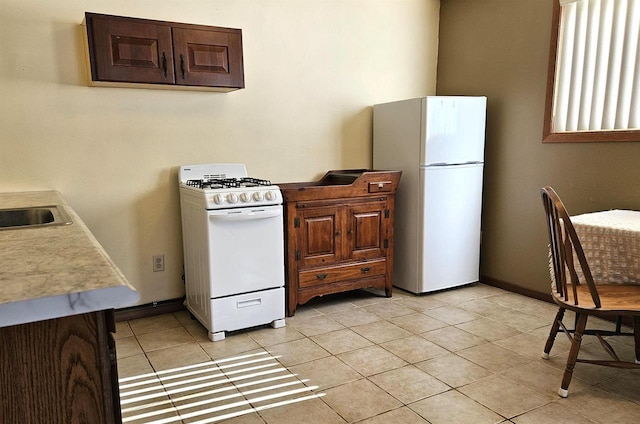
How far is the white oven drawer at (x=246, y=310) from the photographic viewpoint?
2.72 metres

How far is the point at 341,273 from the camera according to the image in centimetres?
331

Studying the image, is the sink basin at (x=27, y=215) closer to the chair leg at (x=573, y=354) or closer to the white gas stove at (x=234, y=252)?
the white gas stove at (x=234, y=252)

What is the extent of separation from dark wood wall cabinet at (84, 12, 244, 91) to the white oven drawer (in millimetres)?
1367

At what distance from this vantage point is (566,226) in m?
1.97

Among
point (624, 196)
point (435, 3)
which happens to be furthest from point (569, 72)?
point (435, 3)

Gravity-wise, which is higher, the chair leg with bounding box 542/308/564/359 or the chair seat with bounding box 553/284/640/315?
the chair seat with bounding box 553/284/640/315

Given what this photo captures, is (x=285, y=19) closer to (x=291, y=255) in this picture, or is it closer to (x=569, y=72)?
(x=291, y=255)

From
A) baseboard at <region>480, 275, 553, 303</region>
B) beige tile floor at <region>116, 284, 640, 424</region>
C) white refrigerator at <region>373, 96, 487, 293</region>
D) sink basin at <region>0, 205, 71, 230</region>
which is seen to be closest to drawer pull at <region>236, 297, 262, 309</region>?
beige tile floor at <region>116, 284, 640, 424</region>

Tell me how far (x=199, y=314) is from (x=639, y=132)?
2948 millimetres

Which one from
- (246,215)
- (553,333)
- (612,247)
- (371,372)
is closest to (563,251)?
(612,247)

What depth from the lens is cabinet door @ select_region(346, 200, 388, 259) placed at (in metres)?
3.33

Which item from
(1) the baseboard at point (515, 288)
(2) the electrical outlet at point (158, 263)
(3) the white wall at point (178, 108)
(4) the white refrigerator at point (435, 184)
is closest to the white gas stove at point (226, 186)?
(3) the white wall at point (178, 108)

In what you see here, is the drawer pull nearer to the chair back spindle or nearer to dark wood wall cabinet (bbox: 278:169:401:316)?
dark wood wall cabinet (bbox: 278:169:401:316)

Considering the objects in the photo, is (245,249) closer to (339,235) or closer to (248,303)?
(248,303)
